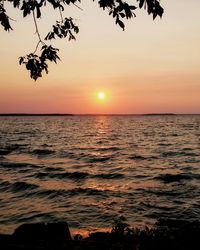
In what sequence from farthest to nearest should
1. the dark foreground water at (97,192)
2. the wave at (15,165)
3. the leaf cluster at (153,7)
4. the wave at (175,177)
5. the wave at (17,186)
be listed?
the wave at (15,165) → the wave at (175,177) → the wave at (17,186) → the dark foreground water at (97,192) → the leaf cluster at (153,7)

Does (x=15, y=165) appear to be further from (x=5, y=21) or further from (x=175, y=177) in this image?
(x=5, y=21)

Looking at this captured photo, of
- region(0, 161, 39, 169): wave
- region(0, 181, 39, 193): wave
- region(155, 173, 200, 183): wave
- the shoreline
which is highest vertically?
A: the shoreline

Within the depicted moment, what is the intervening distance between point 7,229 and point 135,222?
4.76 metres

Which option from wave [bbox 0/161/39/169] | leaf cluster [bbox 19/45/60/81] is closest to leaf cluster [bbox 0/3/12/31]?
leaf cluster [bbox 19/45/60/81]

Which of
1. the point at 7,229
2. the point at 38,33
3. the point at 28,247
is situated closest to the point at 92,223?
the point at 7,229

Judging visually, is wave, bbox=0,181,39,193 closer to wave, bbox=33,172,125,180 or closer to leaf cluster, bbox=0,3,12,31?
wave, bbox=33,172,125,180

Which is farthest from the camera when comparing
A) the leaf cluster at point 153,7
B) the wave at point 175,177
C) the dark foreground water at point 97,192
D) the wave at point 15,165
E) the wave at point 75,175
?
the wave at point 15,165

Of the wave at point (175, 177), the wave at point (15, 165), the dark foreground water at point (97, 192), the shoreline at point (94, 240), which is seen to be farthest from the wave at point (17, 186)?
the shoreline at point (94, 240)

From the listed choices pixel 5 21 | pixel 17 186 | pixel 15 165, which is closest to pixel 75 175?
pixel 17 186

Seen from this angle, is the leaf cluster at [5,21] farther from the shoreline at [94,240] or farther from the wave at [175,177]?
the wave at [175,177]

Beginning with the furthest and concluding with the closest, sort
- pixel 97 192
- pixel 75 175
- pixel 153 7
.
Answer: pixel 75 175 < pixel 97 192 < pixel 153 7

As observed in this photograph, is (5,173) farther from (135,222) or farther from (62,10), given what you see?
(62,10)

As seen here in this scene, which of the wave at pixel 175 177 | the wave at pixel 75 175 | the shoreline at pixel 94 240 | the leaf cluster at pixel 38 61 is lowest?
the wave at pixel 75 175

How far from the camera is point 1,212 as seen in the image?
13.8 meters
